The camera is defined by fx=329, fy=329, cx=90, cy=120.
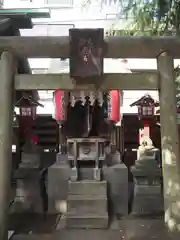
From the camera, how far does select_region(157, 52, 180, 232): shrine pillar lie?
514 centimetres

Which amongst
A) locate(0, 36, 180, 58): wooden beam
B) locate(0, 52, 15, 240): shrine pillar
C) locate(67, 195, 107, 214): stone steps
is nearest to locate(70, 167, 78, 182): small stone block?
locate(67, 195, 107, 214): stone steps

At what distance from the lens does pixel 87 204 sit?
22.0 ft

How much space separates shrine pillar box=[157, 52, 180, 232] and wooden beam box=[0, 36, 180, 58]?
0.37 m

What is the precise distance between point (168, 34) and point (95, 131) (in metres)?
3.06

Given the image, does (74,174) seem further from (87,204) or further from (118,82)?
(118,82)

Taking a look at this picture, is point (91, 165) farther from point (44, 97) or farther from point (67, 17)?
point (67, 17)

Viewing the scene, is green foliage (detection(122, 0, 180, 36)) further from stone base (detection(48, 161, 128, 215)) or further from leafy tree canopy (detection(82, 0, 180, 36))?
stone base (detection(48, 161, 128, 215))

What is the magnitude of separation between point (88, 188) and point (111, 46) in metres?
3.09

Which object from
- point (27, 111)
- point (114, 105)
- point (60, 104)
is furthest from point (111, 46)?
point (27, 111)

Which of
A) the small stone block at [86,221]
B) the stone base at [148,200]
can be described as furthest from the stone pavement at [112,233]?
the stone base at [148,200]

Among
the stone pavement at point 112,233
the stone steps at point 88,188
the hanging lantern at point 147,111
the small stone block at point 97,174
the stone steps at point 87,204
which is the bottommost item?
the stone pavement at point 112,233

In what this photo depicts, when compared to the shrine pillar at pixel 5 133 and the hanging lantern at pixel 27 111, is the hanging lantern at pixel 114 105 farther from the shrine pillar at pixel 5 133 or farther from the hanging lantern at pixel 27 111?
the shrine pillar at pixel 5 133

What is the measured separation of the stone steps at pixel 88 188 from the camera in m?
6.91

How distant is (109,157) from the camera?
8266mm
